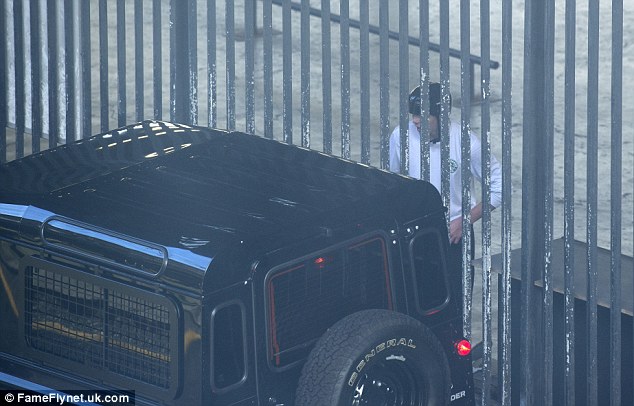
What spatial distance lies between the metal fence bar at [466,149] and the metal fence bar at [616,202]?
2.50 ft

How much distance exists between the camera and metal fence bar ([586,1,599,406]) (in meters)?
6.65

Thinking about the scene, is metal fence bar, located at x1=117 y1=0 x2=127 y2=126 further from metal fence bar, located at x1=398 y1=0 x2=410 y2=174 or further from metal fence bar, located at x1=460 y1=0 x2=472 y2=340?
metal fence bar, located at x1=460 y1=0 x2=472 y2=340

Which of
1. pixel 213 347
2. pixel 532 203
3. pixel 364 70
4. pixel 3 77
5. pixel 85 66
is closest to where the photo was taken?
pixel 213 347

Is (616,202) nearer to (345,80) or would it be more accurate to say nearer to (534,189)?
(534,189)

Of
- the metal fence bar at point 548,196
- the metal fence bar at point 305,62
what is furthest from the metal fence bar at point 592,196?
the metal fence bar at point 305,62

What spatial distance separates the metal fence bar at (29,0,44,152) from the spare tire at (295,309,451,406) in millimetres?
4479

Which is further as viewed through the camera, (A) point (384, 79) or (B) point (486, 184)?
(A) point (384, 79)

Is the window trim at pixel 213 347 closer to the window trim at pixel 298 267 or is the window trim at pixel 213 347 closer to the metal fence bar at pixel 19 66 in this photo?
the window trim at pixel 298 267

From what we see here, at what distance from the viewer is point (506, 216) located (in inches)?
279

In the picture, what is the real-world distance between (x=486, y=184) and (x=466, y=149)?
219mm

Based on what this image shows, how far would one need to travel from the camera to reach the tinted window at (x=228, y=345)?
487 centimetres

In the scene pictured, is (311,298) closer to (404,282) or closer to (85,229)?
(404,282)

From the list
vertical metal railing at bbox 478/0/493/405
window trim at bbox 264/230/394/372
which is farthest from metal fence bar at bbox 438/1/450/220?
window trim at bbox 264/230/394/372

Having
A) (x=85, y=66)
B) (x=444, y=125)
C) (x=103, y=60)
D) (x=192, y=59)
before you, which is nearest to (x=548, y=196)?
(x=444, y=125)
